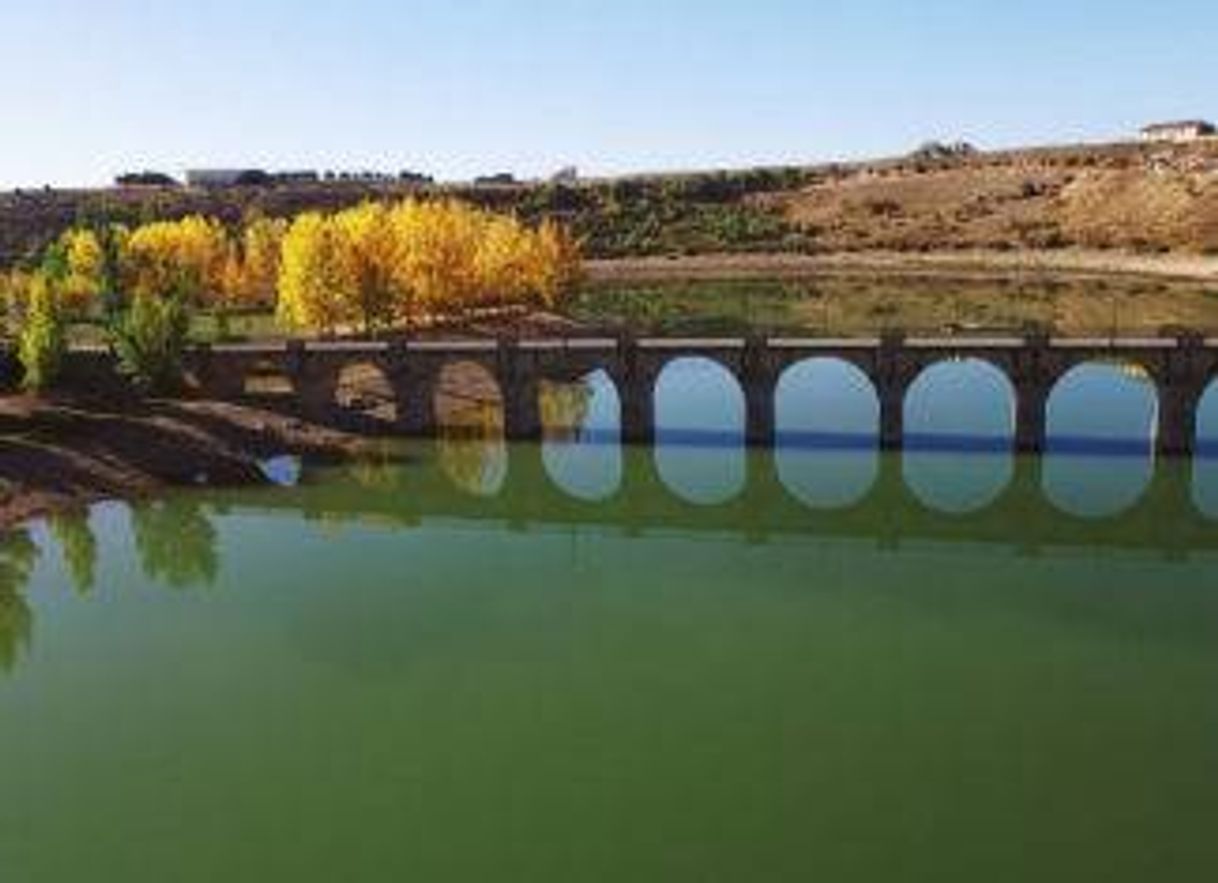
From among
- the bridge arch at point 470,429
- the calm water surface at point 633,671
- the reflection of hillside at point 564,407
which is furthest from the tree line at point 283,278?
the calm water surface at point 633,671

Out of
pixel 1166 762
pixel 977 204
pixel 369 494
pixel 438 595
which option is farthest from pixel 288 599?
pixel 977 204

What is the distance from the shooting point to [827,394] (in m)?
91.1

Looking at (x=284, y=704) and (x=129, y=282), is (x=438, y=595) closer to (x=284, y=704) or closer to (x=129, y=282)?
(x=284, y=704)

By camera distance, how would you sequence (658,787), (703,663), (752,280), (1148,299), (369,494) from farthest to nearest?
1. (752,280)
2. (1148,299)
3. (369,494)
4. (703,663)
5. (658,787)

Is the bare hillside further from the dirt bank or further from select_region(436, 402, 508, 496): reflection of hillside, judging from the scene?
the dirt bank

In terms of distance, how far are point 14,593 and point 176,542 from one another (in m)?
7.92

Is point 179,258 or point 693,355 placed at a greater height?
point 179,258

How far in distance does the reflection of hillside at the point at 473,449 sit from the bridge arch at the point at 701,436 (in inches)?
310

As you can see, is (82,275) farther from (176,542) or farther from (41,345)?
(176,542)

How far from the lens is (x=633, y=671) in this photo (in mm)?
44844

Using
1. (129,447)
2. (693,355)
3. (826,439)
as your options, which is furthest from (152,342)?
(826,439)

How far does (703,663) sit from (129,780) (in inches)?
654

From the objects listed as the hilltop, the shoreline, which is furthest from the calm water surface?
the hilltop

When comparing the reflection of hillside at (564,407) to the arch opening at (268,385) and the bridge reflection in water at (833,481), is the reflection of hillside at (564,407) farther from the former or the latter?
the arch opening at (268,385)
